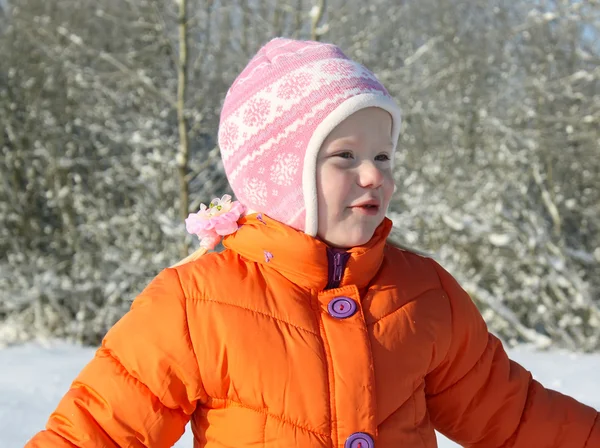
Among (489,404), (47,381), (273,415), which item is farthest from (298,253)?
Answer: (47,381)

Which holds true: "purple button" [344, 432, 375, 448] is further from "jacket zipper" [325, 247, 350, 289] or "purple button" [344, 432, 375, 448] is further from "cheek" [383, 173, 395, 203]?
"cheek" [383, 173, 395, 203]

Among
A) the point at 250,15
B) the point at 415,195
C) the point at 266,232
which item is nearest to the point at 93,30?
the point at 250,15

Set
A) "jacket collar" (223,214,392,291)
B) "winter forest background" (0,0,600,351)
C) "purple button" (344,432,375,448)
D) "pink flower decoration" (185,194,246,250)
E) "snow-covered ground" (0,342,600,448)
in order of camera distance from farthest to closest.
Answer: "winter forest background" (0,0,600,351) < "snow-covered ground" (0,342,600,448) < "pink flower decoration" (185,194,246,250) < "jacket collar" (223,214,392,291) < "purple button" (344,432,375,448)

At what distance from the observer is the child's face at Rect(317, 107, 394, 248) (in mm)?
1376

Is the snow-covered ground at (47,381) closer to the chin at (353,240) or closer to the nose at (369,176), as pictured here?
the chin at (353,240)

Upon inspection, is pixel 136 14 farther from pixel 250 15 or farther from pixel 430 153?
pixel 430 153

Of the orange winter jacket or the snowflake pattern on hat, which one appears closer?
the orange winter jacket

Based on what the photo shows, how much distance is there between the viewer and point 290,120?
139cm

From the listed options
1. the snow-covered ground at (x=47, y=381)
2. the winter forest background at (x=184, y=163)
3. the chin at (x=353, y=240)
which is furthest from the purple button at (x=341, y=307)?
the winter forest background at (x=184, y=163)

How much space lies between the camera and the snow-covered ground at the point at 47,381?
2691 millimetres

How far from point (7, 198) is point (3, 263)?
77 centimetres

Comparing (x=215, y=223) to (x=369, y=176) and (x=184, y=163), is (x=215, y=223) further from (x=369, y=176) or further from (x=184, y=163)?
(x=184, y=163)

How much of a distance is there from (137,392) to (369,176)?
0.61 m

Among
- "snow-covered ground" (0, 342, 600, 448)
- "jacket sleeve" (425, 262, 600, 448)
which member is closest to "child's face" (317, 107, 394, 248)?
"jacket sleeve" (425, 262, 600, 448)
